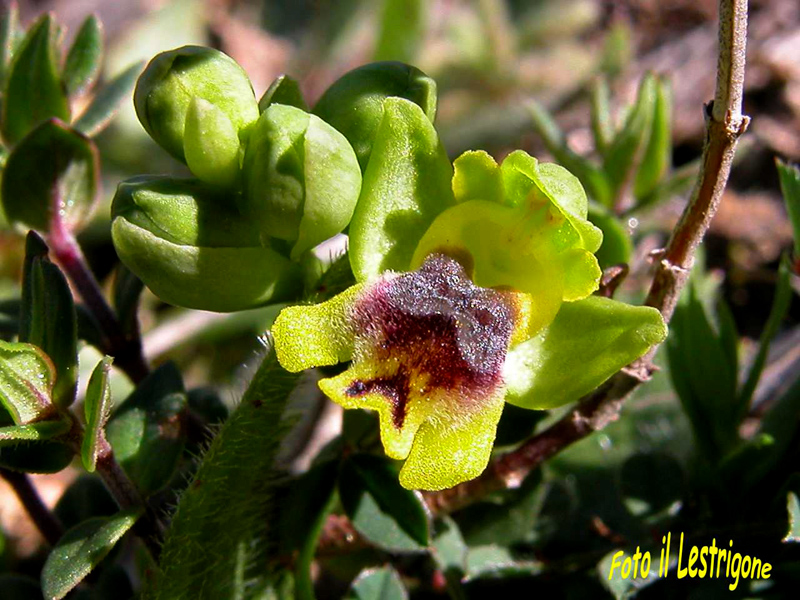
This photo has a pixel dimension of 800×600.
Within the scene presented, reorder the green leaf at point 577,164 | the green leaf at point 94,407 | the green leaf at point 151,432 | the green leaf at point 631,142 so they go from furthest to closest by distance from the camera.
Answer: the green leaf at point 577,164 < the green leaf at point 631,142 < the green leaf at point 151,432 < the green leaf at point 94,407

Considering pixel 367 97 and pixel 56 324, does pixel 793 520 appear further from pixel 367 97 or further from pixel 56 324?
pixel 56 324

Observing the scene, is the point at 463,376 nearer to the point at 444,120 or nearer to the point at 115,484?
the point at 115,484

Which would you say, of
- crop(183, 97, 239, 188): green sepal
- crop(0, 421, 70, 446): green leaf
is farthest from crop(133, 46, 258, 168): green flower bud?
crop(0, 421, 70, 446): green leaf

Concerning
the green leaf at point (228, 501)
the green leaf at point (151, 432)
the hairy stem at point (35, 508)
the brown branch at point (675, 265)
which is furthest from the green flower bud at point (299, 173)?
the hairy stem at point (35, 508)

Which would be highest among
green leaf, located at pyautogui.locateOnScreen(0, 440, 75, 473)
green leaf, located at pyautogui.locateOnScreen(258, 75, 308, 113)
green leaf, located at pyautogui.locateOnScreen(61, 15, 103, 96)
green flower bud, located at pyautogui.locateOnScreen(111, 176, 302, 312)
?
green leaf, located at pyautogui.locateOnScreen(258, 75, 308, 113)

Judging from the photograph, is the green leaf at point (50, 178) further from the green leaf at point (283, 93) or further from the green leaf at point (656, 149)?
the green leaf at point (656, 149)

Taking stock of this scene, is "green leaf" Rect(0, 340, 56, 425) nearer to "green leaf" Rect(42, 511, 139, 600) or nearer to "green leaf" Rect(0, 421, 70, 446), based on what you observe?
"green leaf" Rect(0, 421, 70, 446)
